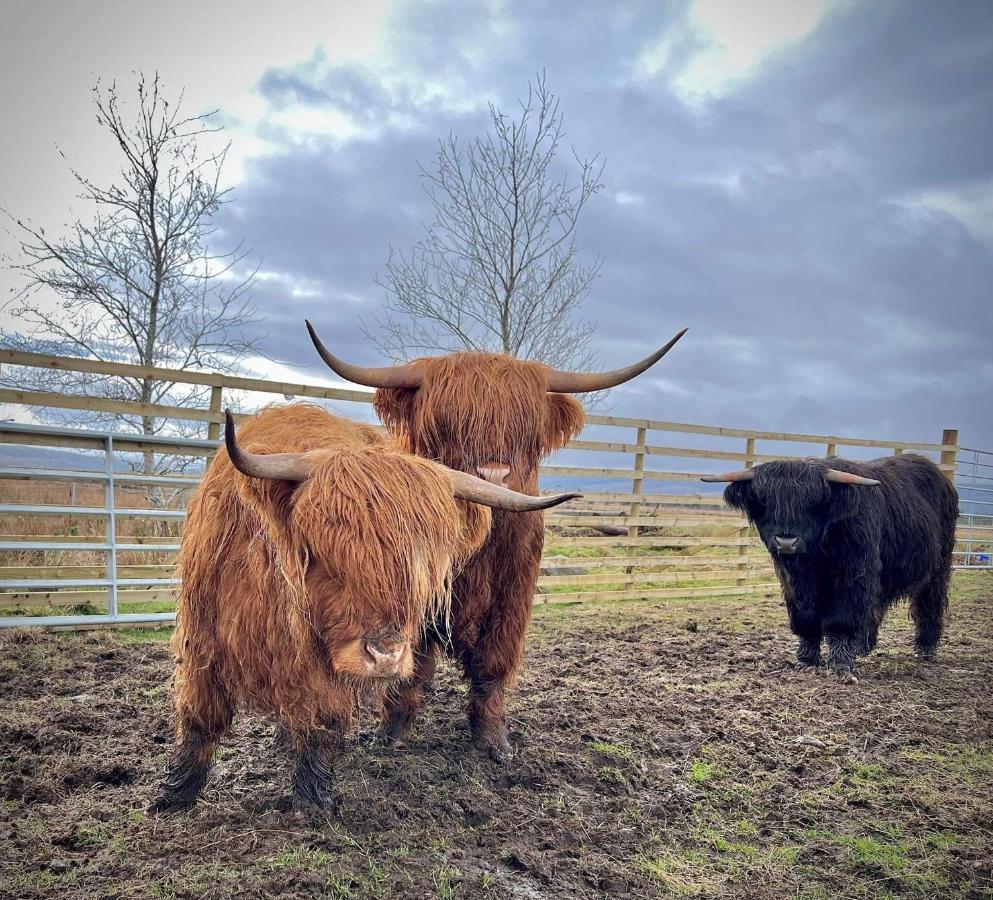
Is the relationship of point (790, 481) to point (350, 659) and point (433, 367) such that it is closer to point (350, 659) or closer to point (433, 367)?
point (433, 367)

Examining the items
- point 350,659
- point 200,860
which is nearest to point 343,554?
point 350,659

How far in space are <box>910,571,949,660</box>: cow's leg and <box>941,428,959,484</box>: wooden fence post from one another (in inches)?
357

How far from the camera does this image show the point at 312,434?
9.70ft

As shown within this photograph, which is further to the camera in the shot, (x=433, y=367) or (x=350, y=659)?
(x=433, y=367)

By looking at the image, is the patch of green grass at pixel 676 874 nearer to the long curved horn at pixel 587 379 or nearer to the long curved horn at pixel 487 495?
the long curved horn at pixel 487 495

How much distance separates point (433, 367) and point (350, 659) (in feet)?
5.62

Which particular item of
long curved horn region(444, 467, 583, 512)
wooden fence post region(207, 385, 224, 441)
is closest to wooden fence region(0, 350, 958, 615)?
wooden fence post region(207, 385, 224, 441)

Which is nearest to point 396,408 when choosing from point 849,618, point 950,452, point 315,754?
point 315,754

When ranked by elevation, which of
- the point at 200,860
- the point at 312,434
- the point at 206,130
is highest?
the point at 206,130

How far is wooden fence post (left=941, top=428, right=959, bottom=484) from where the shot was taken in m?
14.6

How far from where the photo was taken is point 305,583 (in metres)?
2.35

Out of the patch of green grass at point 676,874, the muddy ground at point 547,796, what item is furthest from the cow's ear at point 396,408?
the patch of green grass at point 676,874

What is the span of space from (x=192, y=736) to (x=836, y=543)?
16.3 feet

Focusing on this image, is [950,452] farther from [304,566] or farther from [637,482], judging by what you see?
[304,566]
